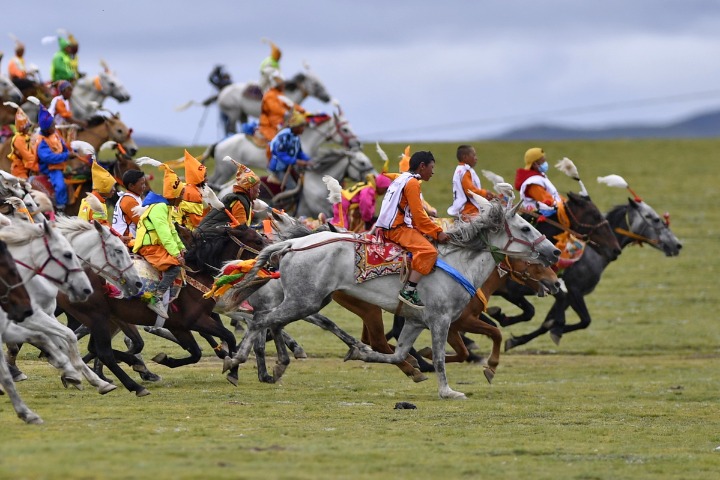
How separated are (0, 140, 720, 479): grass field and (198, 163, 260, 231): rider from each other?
164 cm

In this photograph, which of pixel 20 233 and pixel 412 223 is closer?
pixel 20 233

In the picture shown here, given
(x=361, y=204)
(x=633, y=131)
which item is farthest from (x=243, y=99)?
(x=633, y=131)

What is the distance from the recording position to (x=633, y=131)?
134500 millimetres

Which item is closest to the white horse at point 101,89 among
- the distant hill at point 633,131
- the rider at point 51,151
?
the rider at point 51,151

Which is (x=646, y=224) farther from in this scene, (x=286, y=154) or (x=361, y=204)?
(x=286, y=154)

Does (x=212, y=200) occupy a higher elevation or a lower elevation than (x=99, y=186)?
higher

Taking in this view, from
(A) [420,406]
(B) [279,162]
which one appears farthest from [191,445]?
(B) [279,162]

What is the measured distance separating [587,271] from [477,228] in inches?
235

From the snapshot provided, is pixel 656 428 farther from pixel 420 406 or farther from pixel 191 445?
pixel 191 445

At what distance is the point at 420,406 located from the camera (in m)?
13.6

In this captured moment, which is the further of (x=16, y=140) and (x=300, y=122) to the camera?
(x=300, y=122)

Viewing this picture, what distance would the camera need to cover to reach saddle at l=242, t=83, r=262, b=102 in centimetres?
3412

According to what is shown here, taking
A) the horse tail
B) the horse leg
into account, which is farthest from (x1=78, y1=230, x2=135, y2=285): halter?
the horse leg

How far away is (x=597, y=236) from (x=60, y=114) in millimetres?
8818
